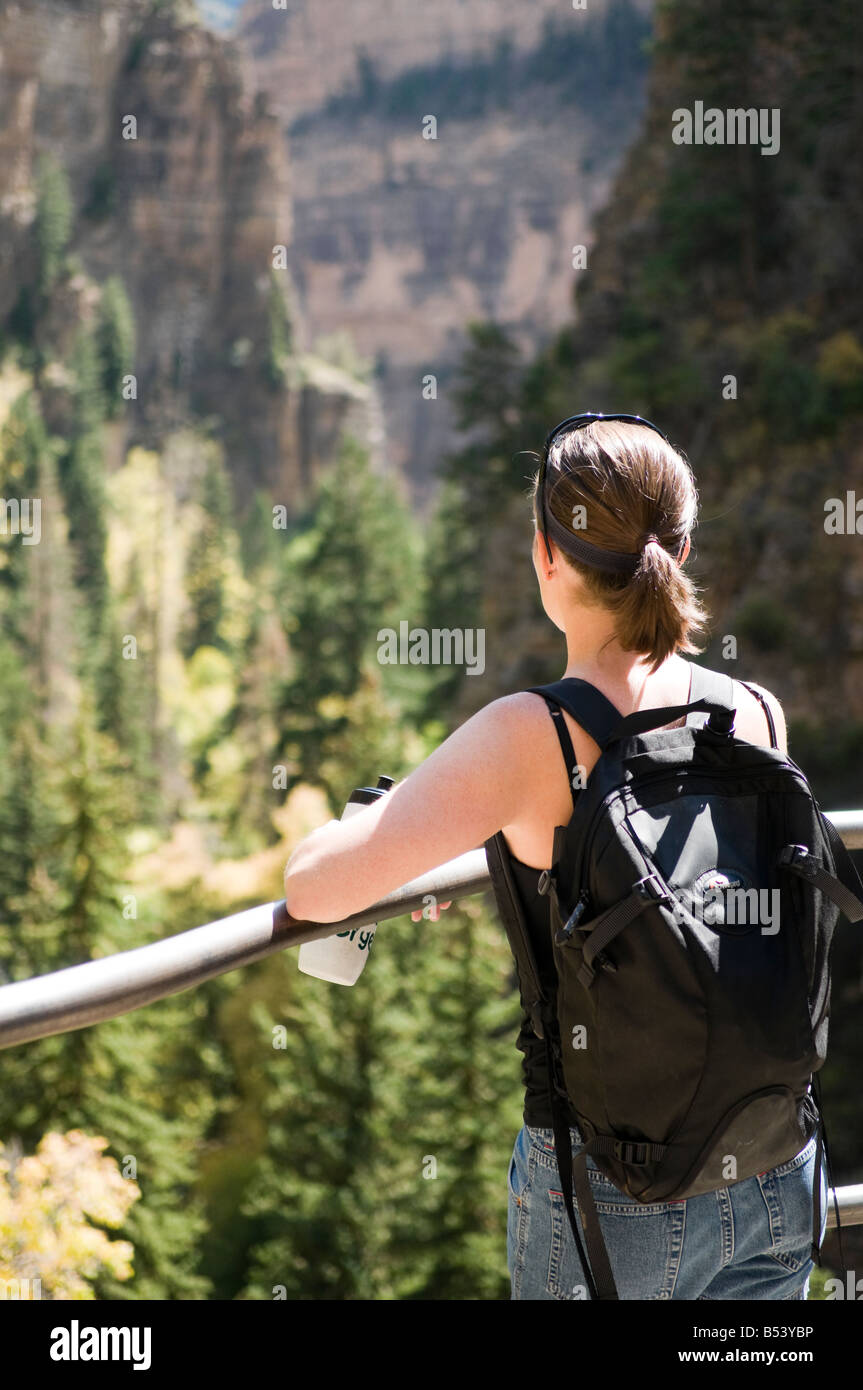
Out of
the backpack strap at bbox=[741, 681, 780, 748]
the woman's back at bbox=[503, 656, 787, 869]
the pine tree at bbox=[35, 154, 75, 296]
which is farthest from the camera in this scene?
the pine tree at bbox=[35, 154, 75, 296]

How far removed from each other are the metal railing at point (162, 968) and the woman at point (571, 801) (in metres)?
0.06

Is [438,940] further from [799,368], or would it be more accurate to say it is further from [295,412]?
[295,412]

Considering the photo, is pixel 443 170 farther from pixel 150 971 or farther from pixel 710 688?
pixel 150 971

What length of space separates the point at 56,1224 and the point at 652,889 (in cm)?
319

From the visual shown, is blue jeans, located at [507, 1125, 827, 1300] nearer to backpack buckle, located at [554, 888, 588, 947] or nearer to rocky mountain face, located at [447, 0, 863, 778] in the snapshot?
backpack buckle, located at [554, 888, 588, 947]

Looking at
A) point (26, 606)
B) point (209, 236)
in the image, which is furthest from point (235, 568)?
point (209, 236)

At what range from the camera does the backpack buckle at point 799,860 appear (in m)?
1.62

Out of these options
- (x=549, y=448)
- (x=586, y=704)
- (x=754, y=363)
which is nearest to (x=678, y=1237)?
(x=586, y=704)

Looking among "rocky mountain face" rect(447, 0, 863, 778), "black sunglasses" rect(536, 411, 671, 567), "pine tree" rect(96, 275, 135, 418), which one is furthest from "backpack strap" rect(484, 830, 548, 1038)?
"pine tree" rect(96, 275, 135, 418)

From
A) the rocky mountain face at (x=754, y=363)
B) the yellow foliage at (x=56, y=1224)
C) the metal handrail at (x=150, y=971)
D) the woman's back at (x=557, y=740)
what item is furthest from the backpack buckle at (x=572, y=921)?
the rocky mountain face at (x=754, y=363)

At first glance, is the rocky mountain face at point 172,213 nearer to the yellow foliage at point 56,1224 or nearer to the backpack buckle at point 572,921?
the yellow foliage at point 56,1224

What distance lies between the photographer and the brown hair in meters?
1.68

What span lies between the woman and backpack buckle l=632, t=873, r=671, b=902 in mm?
157

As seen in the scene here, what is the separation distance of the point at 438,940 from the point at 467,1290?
20.6 ft
